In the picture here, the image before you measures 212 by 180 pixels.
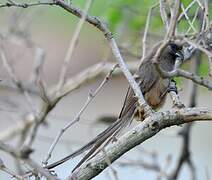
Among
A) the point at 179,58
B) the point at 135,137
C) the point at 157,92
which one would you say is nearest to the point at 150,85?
the point at 157,92

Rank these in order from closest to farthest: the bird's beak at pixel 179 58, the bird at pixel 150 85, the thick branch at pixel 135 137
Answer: the thick branch at pixel 135 137 < the bird at pixel 150 85 < the bird's beak at pixel 179 58

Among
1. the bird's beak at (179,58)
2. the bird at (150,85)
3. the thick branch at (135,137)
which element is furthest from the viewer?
the bird's beak at (179,58)

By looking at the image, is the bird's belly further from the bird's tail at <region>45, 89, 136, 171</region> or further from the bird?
the bird's tail at <region>45, 89, 136, 171</region>

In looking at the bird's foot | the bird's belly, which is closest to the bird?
the bird's belly

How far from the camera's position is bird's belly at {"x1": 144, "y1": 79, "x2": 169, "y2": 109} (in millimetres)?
2783

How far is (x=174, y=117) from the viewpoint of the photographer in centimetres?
232

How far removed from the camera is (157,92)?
9.16 feet

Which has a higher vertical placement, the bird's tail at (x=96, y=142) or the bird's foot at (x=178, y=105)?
the bird's foot at (x=178, y=105)

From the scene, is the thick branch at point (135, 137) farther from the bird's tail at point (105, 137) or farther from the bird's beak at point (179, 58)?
the bird's beak at point (179, 58)

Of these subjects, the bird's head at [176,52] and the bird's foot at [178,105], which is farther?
the bird's head at [176,52]

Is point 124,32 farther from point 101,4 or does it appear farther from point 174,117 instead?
point 174,117

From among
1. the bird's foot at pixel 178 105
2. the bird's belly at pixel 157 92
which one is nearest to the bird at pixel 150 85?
the bird's belly at pixel 157 92

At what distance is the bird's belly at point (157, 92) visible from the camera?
278cm

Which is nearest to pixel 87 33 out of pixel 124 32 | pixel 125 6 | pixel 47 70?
pixel 47 70
